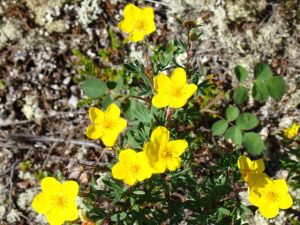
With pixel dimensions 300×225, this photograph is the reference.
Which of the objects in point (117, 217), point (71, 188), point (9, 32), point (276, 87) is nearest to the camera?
point (71, 188)

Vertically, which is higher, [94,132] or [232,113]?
[232,113]

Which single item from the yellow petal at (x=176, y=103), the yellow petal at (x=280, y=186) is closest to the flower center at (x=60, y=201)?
the yellow petal at (x=176, y=103)

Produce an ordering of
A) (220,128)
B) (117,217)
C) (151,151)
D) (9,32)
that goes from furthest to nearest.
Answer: (9,32) < (220,128) < (117,217) < (151,151)

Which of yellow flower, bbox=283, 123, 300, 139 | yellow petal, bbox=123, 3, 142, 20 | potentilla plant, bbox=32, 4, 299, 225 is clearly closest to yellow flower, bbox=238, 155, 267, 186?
potentilla plant, bbox=32, 4, 299, 225

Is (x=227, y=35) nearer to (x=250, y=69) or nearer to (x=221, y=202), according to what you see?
Result: (x=250, y=69)

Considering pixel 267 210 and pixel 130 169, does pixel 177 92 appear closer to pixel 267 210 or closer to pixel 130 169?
pixel 130 169

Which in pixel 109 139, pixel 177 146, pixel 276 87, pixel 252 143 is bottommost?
pixel 177 146

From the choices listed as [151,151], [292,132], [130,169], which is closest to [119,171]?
[130,169]

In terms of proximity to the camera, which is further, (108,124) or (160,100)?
(108,124)
